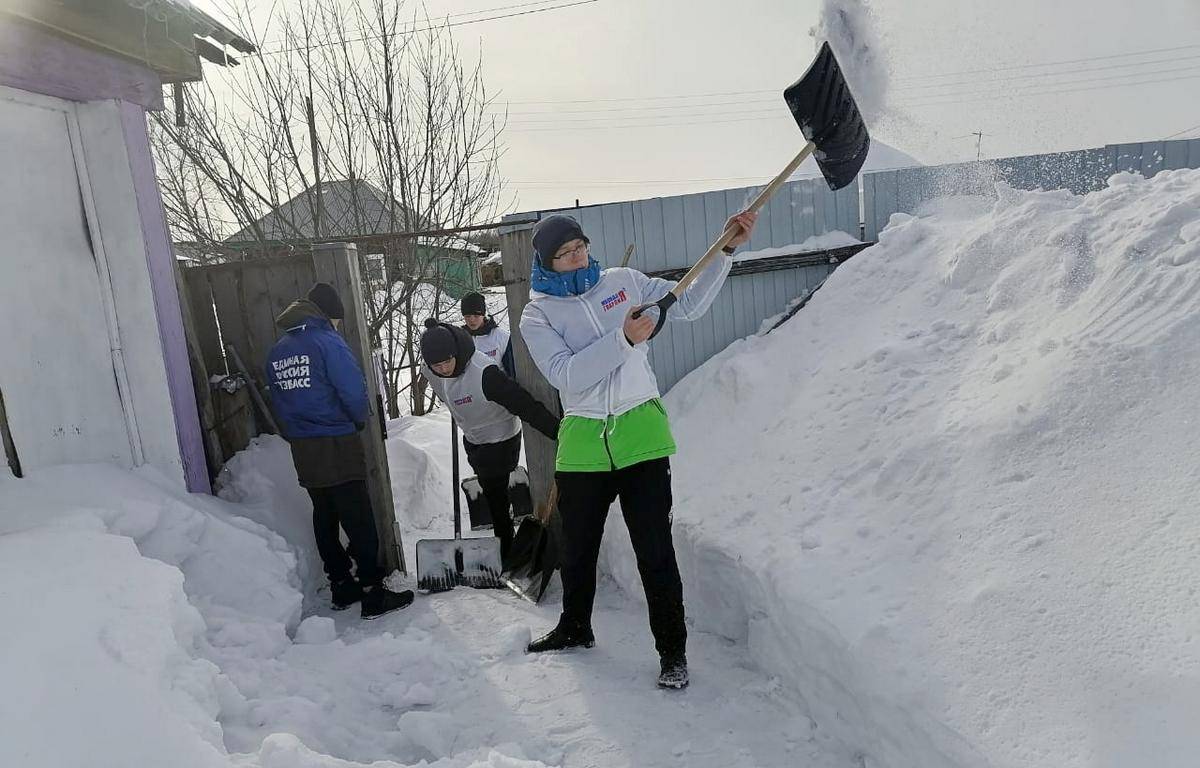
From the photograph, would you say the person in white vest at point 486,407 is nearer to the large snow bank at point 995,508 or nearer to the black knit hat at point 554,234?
the large snow bank at point 995,508

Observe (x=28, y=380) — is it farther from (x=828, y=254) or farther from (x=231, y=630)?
(x=828, y=254)

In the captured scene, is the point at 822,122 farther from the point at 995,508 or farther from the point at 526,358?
the point at 526,358

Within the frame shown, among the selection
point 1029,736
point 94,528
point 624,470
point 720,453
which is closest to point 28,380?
point 94,528

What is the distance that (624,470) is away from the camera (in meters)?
3.03

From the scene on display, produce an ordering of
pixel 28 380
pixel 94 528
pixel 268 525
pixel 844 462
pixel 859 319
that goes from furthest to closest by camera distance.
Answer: pixel 859 319 < pixel 268 525 < pixel 844 462 < pixel 28 380 < pixel 94 528

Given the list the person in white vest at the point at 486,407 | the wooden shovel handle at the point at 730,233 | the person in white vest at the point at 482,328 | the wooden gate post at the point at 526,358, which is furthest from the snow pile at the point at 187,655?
the person in white vest at the point at 482,328

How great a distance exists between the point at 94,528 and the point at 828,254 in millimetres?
4998

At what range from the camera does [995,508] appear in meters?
2.54

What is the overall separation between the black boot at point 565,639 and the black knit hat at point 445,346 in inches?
68.5

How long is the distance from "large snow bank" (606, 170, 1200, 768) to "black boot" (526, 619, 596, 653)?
60 cm

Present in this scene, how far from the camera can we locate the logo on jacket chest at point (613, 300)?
3030 millimetres

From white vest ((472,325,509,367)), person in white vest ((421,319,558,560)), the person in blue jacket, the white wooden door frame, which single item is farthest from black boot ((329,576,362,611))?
white vest ((472,325,509,367))

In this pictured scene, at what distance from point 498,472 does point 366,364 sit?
→ 1.10 metres

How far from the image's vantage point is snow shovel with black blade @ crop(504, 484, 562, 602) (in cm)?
407
